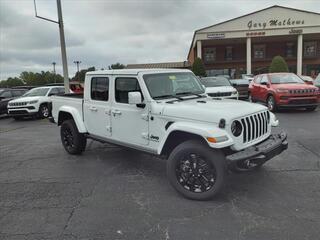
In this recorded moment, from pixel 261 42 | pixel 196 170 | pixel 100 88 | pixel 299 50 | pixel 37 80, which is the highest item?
pixel 261 42

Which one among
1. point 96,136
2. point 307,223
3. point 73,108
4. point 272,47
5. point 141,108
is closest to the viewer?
point 307,223

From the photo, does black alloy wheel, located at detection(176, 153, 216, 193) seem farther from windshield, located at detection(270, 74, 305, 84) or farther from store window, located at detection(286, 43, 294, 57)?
store window, located at detection(286, 43, 294, 57)

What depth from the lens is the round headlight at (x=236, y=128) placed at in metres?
4.27

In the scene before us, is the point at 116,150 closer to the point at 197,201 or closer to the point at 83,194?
the point at 83,194

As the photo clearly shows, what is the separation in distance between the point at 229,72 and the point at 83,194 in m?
38.9

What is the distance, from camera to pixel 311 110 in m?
13.0

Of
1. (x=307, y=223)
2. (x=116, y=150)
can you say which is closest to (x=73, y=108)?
(x=116, y=150)

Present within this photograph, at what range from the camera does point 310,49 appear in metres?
40.2

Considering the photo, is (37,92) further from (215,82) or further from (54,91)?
(215,82)

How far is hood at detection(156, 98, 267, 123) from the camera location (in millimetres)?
4270

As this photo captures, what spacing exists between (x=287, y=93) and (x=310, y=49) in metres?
32.5

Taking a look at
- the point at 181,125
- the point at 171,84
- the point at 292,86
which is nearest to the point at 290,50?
the point at 292,86

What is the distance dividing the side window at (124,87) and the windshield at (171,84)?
213 millimetres

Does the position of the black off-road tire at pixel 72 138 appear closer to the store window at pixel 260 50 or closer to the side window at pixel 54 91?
the side window at pixel 54 91
